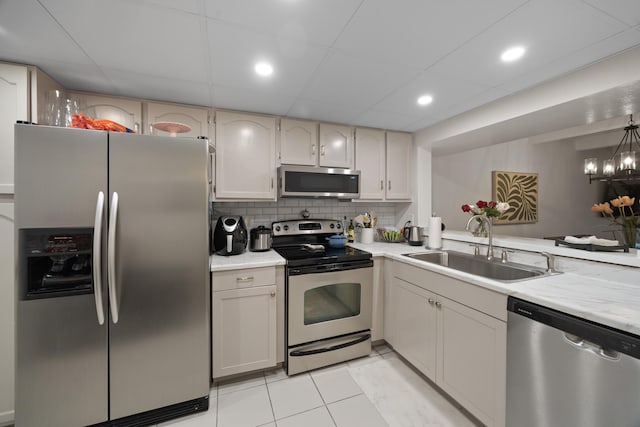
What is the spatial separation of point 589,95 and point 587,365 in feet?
4.82

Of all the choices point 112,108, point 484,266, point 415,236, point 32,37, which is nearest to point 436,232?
point 415,236

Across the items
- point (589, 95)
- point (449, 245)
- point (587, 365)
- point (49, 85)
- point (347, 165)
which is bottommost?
point (587, 365)

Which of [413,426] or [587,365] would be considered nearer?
[587,365]

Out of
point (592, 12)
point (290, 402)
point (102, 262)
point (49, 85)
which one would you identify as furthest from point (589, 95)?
point (49, 85)

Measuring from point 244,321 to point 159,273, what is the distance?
687 mm

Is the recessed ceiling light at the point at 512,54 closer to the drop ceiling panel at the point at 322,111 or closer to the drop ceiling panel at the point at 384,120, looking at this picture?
the drop ceiling panel at the point at 384,120

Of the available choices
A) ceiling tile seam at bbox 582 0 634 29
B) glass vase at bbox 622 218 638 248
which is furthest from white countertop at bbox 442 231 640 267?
ceiling tile seam at bbox 582 0 634 29

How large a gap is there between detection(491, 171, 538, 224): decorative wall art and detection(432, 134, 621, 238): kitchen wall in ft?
0.30

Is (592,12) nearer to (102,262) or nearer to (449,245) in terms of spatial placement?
(449,245)

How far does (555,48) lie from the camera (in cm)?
133

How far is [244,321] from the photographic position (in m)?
1.85

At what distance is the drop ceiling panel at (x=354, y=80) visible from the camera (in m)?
1.53

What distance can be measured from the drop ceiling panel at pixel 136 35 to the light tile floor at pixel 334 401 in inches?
84.8

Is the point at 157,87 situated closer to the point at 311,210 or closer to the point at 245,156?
the point at 245,156
